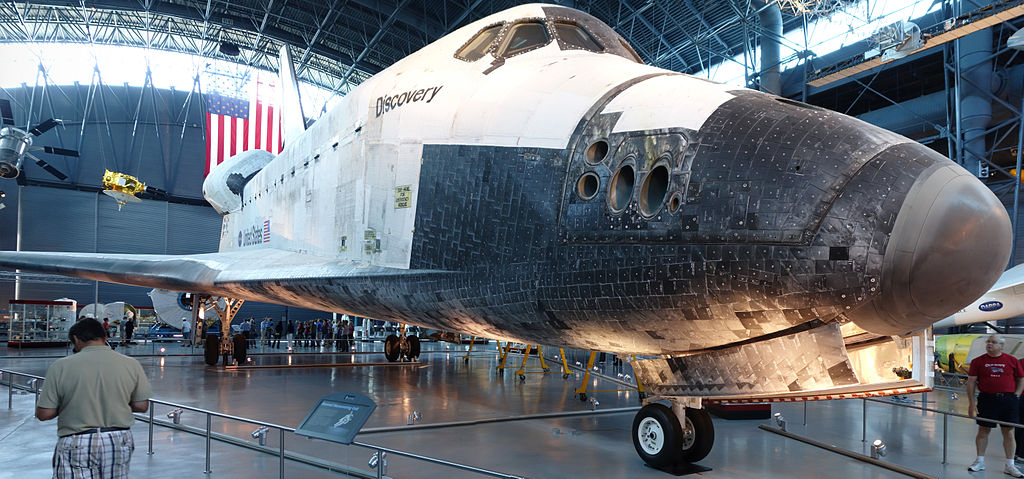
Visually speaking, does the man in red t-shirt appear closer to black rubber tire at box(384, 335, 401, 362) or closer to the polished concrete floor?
the polished concrete floor

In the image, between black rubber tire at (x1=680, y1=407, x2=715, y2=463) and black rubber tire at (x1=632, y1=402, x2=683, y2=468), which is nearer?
black rubber tire at (x1=632, y1=402, x2=683, y2=468)

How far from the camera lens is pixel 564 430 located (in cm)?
552

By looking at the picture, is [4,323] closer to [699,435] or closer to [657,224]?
[699,435]

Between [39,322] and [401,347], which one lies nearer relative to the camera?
[401,347]

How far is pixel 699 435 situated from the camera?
3811mm

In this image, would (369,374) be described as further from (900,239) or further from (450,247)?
(900,239)

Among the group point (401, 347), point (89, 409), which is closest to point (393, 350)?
point (401, 347)

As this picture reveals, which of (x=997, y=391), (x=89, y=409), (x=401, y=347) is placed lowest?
(x=401, y=347)

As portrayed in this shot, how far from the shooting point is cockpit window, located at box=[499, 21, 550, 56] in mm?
3848

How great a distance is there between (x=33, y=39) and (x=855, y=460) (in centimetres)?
3053

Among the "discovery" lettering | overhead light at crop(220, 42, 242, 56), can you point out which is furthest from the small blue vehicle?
the "discovery" lettering

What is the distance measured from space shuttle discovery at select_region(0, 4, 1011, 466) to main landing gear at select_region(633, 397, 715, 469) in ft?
0.04

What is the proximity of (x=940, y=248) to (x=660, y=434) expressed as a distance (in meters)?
1.99

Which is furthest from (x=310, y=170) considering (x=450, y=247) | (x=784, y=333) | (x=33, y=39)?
(x=33, y=39)
